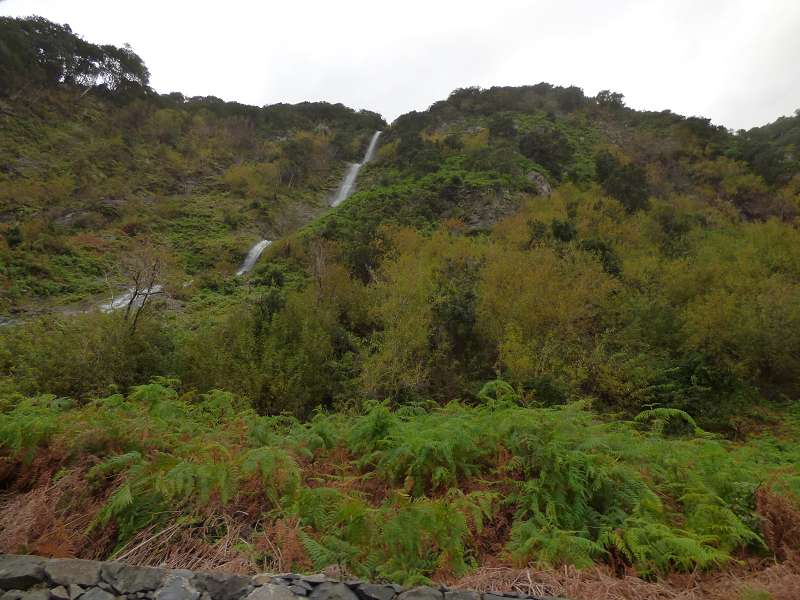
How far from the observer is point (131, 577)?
10.4ft

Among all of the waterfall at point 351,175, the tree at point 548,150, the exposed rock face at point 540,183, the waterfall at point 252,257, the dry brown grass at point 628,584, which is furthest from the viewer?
the waterfall at point 351,175

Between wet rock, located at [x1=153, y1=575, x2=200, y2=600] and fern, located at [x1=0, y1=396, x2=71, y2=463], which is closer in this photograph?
wet rock, located at [x1=153, y1=575, x2=200, y2=600]

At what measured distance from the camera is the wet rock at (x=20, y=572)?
10.1 ft

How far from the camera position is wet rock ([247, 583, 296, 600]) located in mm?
3033

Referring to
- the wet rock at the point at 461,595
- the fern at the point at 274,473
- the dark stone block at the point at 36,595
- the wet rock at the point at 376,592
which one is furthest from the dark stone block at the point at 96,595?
the wet rock at the point at 461,595

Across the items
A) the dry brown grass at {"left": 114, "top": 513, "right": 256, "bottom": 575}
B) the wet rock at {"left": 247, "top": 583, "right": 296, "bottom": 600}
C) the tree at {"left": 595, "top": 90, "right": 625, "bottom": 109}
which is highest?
the tree at {"left": 595, "top": 90, "right": 625, "bottom": 109}

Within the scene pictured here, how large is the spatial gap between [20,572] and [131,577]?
796mm

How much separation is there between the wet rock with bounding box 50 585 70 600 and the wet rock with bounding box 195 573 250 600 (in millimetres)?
857

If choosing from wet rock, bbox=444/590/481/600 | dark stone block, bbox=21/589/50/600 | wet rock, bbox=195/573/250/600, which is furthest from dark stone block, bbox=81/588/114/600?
wet rock, bbox=444/590/481/600

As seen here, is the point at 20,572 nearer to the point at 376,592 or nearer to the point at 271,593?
the point at 271,593

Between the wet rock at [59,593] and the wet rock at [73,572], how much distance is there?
0.21ft

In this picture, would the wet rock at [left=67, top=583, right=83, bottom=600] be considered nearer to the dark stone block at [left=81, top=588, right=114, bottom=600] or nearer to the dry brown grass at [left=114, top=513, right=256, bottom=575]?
the dark stone block at [left=81, top=588, right=114, bottom=600]

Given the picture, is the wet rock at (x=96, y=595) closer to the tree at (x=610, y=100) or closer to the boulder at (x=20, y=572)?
the boulder at (x=20, y=572)

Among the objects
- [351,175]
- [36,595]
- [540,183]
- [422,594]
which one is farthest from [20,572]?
[351,175]
